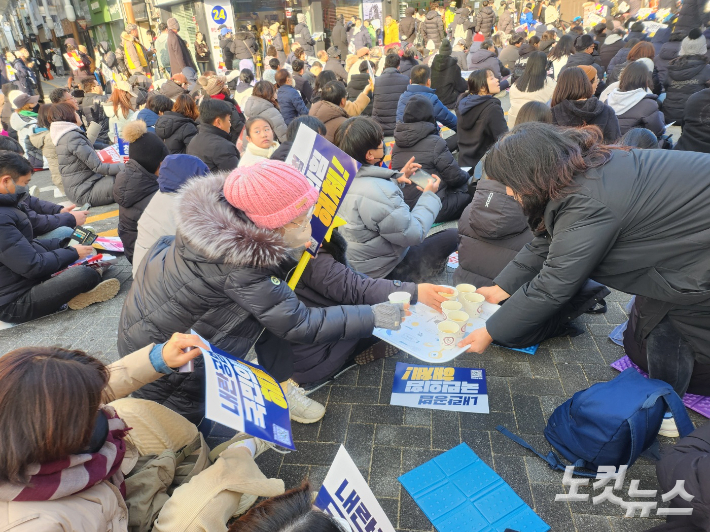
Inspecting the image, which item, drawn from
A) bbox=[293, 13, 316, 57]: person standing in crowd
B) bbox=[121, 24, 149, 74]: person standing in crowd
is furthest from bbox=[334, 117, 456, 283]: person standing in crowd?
bbox=[293, 13, 316, 57]: person standing in crowd

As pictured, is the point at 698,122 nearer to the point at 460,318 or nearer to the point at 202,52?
the point at 460,318

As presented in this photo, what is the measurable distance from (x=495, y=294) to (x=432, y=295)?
0.42 meters

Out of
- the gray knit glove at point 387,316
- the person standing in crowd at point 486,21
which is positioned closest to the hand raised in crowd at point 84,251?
the gray knit glove at point 387,316

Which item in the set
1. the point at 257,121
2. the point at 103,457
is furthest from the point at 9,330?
the point at 103,457

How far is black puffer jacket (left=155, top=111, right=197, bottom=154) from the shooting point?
6.45 m

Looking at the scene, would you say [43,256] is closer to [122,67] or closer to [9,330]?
[9,330]

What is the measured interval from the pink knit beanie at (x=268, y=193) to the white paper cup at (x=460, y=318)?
1.10 metres

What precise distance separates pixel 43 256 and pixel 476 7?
79.2ft

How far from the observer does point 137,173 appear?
14.9 ft

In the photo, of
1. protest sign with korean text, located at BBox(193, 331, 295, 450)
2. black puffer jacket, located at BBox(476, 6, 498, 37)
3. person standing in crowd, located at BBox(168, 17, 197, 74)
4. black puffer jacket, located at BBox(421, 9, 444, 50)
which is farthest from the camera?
black puffer jacket, located at BBox(421, 9, 444, 50)

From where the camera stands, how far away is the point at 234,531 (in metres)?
1.15

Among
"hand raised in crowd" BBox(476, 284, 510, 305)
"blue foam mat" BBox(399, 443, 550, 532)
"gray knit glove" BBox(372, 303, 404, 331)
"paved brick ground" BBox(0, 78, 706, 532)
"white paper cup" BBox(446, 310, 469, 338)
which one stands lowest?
"paved brick ground" BBox(0, 78, 706, 532)

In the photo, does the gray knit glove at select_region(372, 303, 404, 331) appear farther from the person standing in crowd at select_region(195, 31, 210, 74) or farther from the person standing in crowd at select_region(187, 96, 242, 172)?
the person standing in crowd at select_region(195, 31, 210, 74)

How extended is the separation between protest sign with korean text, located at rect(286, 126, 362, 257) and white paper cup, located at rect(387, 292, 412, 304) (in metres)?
0.55
